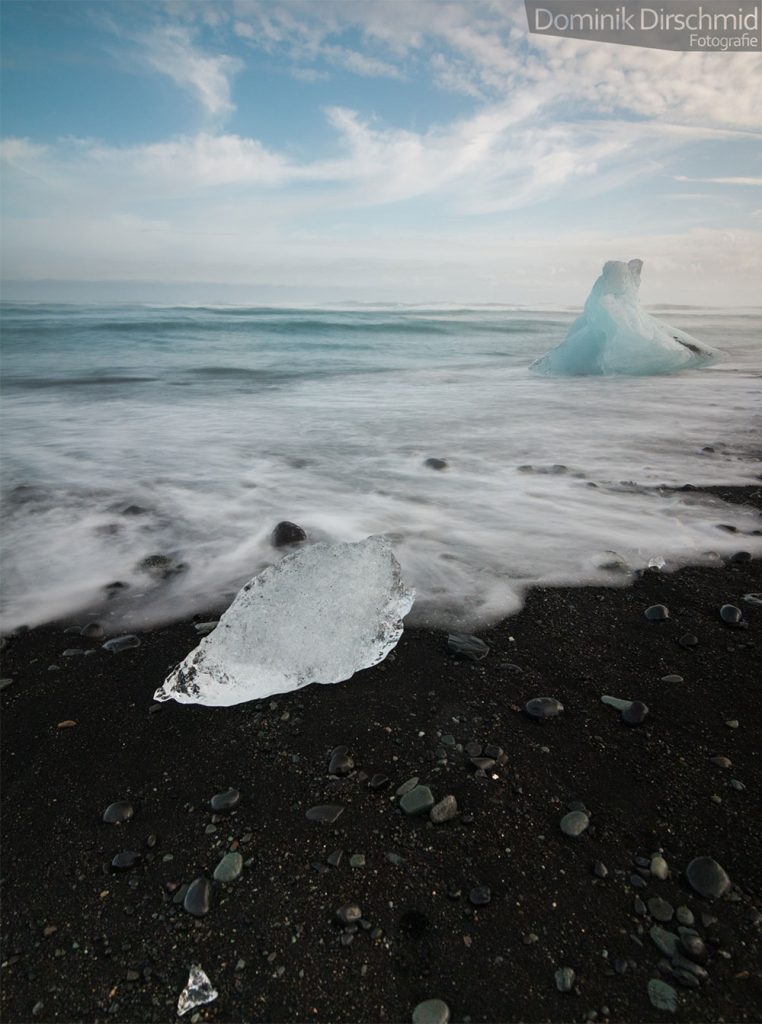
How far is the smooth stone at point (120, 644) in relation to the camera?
8.21ft

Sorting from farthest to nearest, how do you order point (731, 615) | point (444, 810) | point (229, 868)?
point (731, 615)
point (444, 810)
point (229, 868)

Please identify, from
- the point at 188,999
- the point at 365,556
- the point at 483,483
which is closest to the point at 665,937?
the point at 188,999

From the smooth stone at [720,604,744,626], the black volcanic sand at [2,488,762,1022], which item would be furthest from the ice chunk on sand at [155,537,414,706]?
the smooth stone at [720,604,744,626]

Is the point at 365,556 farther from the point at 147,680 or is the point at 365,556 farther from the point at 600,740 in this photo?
the point at 600,740

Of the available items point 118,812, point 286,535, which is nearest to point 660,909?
point 118,812

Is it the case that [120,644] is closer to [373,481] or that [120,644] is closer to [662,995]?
[662,995]

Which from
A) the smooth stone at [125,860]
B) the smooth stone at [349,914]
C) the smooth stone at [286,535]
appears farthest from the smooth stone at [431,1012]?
the smooth stone at [286,535]

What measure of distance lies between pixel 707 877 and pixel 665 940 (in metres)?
0.21

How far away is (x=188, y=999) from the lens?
4.08 ft

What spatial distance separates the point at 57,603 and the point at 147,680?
1.02m

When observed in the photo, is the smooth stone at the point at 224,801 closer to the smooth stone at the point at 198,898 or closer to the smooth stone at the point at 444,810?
the smooth stone at the point at 198,898

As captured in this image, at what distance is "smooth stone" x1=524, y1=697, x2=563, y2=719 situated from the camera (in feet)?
6.49

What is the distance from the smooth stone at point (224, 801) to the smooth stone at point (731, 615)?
7.02 ft

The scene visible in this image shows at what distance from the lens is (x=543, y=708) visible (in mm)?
1996
